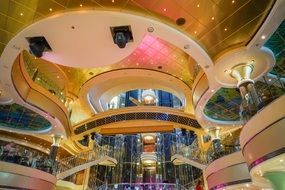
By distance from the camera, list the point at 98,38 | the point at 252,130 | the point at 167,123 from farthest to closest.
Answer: the point at 167,123 → the point at 98,38 → the point at 252,130

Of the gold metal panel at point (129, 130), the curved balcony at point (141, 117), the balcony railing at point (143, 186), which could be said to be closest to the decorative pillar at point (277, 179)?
the curved balcony at point (141, 117)

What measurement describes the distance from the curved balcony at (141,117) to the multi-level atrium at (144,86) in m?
0.06

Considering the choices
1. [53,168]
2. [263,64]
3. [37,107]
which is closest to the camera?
[263,64]

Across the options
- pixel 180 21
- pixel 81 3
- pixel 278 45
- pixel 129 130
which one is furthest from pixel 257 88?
pixel 129 130

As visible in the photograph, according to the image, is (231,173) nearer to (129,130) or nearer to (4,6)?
(129,130)

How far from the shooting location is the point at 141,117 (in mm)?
11977

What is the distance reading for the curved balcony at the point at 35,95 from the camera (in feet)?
26.4

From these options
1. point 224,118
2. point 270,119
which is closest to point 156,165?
point 224,118

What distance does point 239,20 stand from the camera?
5.92m

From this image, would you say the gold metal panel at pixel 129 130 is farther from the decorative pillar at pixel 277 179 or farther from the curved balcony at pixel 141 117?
the decorative pillar at pixel 277 179

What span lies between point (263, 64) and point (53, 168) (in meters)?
9.74

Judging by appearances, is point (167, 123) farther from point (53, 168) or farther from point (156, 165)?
point (53, 168)

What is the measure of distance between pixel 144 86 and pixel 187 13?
7050 millimetres

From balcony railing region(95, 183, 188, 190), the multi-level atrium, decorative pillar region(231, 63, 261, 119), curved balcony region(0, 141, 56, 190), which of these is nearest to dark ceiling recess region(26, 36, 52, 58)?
the multi-level atrium
